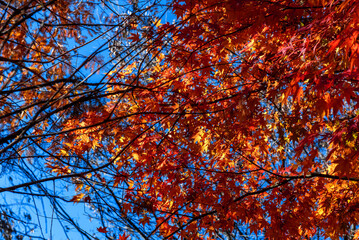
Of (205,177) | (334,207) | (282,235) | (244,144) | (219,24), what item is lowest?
(282,235)

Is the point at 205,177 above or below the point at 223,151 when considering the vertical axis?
below

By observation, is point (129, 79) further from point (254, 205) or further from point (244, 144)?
point (254, 205)

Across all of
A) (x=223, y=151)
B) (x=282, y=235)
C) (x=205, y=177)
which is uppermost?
(x=223, y=151)

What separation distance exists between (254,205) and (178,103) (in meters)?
1.84

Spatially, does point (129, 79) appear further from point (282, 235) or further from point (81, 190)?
point (282, 235)

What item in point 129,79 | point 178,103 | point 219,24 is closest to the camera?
point 219,24

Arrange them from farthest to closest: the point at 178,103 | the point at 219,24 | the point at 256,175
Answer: the point at 256,175 < the point at 178,103 < the point at 219,24

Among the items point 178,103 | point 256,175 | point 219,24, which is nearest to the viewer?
point 219,24

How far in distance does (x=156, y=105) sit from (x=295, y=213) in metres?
2.52

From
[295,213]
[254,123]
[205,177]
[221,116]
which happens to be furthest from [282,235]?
[221,116]

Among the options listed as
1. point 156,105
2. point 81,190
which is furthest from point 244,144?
point 81,190

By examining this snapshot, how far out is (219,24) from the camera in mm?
3717

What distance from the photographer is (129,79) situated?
184 inches

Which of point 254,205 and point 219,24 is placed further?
point 254,205
